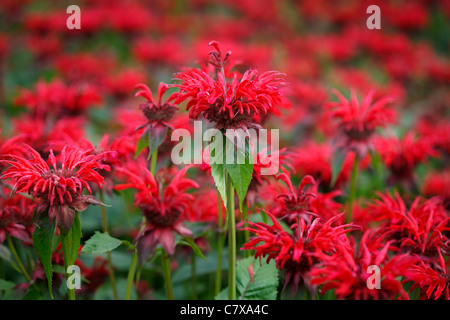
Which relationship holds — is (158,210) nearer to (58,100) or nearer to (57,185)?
(57,185)

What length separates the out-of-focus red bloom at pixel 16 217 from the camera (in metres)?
0.96

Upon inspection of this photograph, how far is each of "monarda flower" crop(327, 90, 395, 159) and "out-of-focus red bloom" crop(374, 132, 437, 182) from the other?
0.17 m

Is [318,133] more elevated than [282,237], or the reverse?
[318,133]

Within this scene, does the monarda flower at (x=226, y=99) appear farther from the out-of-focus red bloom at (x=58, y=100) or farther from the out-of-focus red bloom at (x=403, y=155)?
the out-of-focus red bloom at (x=58, y=100)

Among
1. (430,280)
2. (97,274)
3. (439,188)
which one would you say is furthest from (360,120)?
(97,274)

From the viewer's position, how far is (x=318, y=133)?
2.08m

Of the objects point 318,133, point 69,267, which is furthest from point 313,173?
point 69,267

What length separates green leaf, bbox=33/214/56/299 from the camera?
75cm

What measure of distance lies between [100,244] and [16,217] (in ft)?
0.99

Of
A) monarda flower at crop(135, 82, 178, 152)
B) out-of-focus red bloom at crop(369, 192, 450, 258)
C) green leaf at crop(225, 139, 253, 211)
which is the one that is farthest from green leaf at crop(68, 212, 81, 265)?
out-of-focus red bloom at crop(369, 192, 450, 258)

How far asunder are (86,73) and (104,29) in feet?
2.56

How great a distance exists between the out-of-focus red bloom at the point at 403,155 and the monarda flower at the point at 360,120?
166mm

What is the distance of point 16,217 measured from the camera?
101 centimetres
